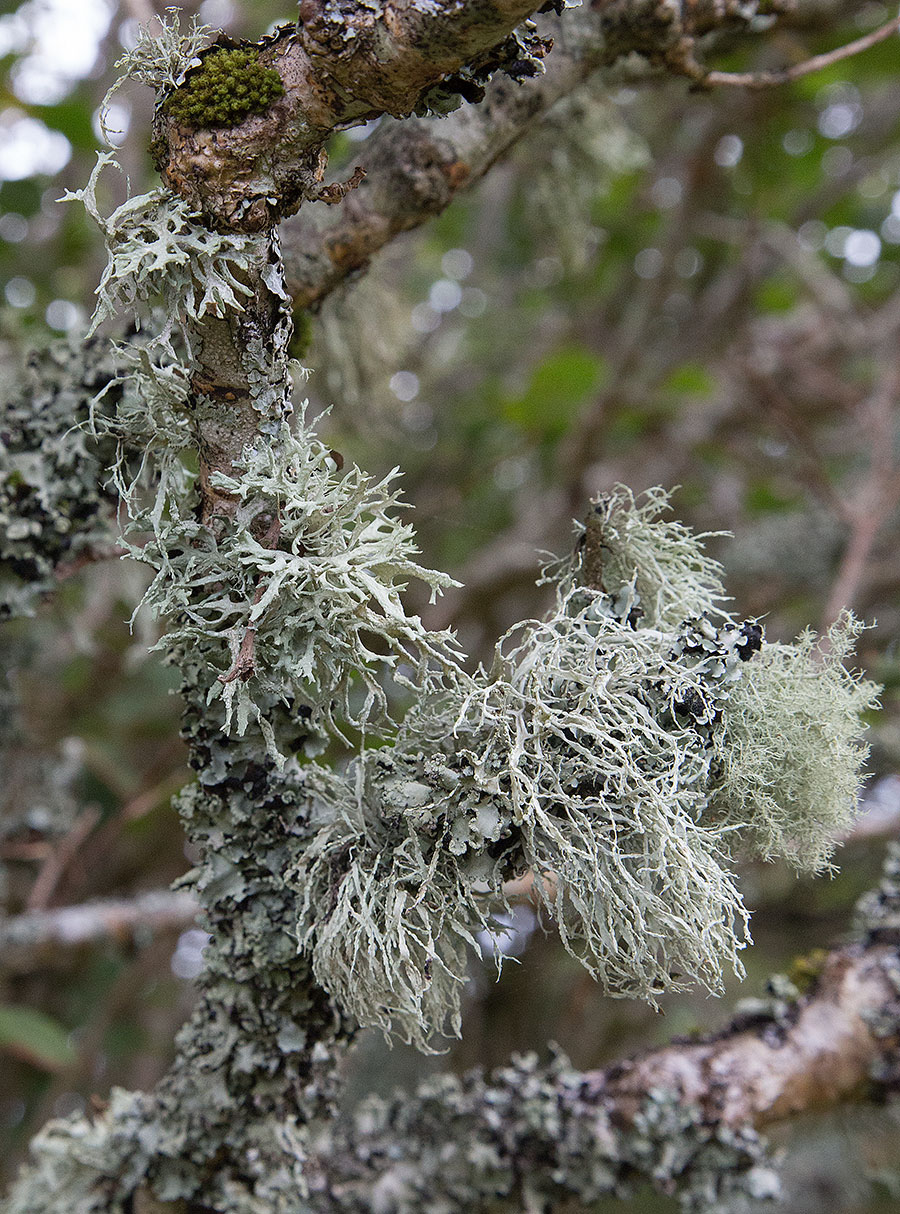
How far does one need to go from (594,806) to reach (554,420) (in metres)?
Answer: 1.35

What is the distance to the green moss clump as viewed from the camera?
38 cm

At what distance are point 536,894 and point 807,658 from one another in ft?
0.58

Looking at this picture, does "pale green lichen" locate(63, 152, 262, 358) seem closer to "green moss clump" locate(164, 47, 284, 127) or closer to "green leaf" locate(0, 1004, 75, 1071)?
"green moss clump" locate(164, 47, 284, 127)

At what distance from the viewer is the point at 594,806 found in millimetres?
401

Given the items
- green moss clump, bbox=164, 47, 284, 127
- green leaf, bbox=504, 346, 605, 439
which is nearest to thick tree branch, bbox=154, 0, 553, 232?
green moss clump, bbox=164, 47, 284, 127

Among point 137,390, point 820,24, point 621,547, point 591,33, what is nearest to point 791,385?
point 820,24

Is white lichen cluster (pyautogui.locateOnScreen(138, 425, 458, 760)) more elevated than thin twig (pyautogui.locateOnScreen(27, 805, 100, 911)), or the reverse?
white lichen cluster (pyautogui.locateOnScreen(138, 425, 458, 760))

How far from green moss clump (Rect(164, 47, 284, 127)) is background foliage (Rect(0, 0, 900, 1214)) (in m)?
0.37

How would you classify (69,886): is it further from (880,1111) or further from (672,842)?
(672,842)

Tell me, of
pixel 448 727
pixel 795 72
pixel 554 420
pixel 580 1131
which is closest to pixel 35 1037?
pixel 580 1131

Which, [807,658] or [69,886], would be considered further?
[69,886]

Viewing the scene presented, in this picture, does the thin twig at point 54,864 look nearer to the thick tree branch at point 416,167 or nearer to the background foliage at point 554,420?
the background foliage at point 554,420

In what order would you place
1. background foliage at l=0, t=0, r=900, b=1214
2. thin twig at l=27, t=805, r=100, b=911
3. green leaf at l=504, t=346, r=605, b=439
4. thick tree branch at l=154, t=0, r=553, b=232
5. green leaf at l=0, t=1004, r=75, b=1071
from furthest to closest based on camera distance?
green leaf at l=504, t=346, r=605, b=439, thin twig at l=27, t=805, r=100, b=911, background foliage at l=0, t=0, r=900, b=1214, green leaf at l=0, t=1004, r=75, b=1071, thick tree branch at l=154, t=0, r=553, b=232

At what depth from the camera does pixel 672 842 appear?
39 cm
